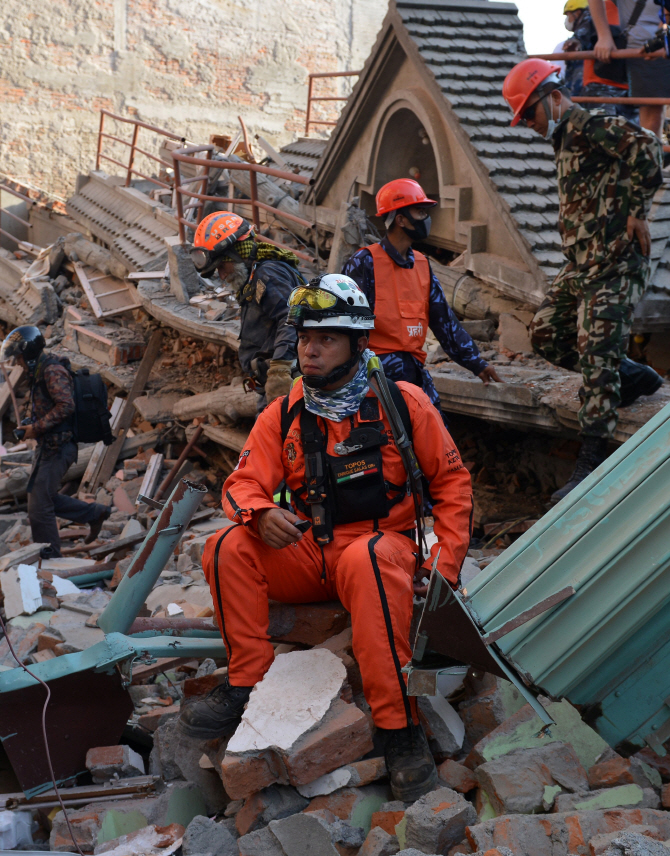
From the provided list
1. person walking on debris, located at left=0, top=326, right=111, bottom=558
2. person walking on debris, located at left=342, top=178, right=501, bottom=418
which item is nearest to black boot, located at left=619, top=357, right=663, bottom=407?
person walking on debris, located at left=342, top=178, right=501, bottom=418

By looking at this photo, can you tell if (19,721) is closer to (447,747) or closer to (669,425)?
(447,747)

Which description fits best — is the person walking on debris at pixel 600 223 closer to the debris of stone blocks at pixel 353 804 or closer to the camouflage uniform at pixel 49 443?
the debris of stone blocks at pixel 353 804

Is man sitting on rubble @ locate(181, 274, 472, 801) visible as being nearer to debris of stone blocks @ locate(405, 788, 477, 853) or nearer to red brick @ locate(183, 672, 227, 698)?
red brick @ locate(183, 672, 227, 698)

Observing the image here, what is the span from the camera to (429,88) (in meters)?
7.43

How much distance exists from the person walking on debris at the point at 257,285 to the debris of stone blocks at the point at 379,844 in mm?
2825

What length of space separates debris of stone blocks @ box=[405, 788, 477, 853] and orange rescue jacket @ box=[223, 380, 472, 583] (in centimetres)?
84

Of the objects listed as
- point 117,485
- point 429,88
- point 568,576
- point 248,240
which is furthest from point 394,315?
point 117,485

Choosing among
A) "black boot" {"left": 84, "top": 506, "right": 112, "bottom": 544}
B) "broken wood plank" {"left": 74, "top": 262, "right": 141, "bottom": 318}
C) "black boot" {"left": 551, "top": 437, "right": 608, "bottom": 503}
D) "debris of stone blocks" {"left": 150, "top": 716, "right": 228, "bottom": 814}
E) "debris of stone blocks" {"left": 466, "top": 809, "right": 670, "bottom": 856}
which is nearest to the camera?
"debris of stone blocks" {"left": 466, "top": 809, "right": 670, "bottom": 856}

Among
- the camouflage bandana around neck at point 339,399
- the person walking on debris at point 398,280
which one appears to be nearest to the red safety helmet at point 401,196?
the person walking on debris at point 398,280

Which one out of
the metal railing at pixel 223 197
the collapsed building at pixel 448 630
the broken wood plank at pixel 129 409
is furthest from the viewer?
the broken wood plank at pixel 129 409

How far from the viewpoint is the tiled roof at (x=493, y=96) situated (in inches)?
261

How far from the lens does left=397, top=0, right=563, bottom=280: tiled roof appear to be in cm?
663

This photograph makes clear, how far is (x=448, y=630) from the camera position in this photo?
2500mm

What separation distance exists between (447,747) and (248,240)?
343 cm
